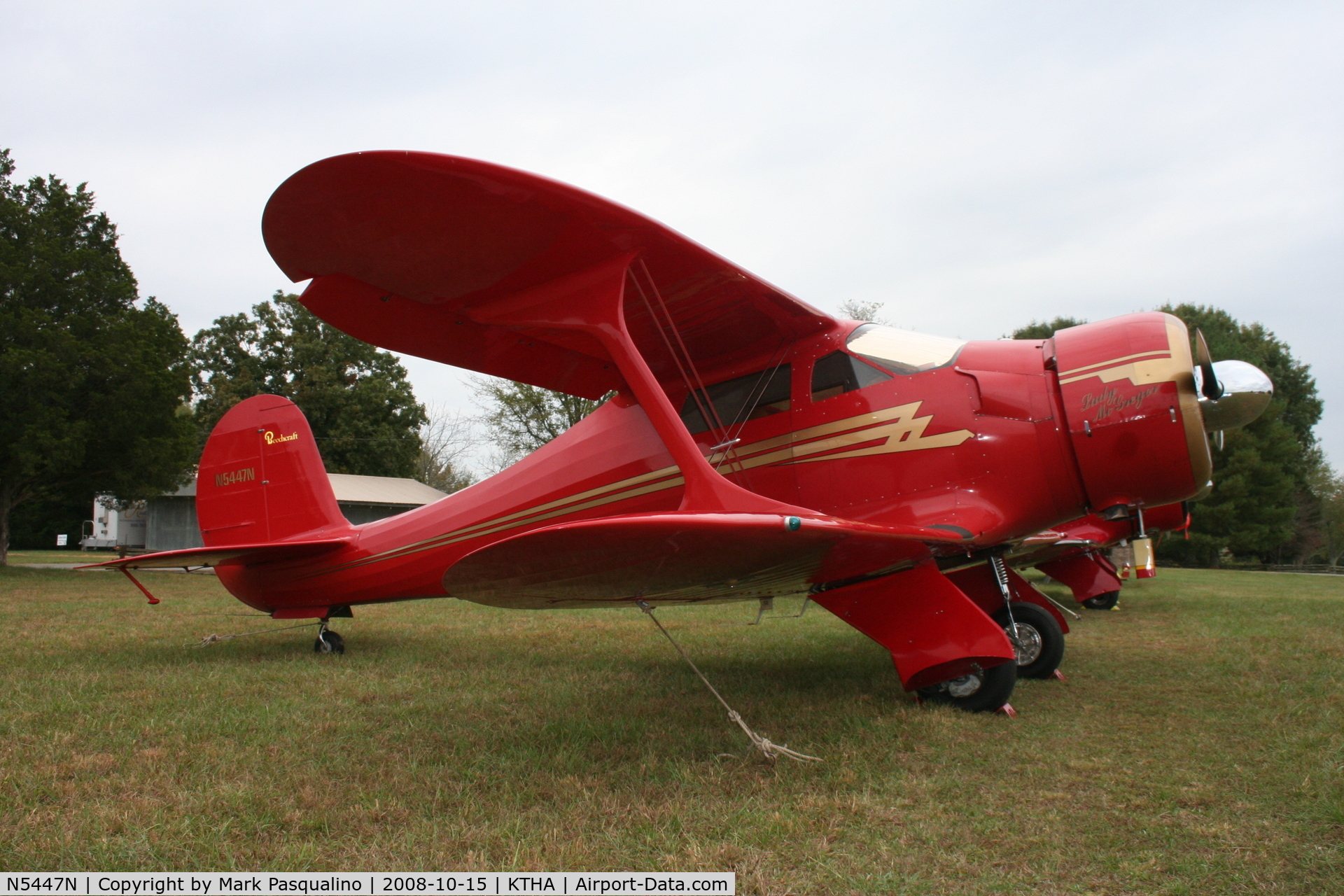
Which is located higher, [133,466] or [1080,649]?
[133,466]

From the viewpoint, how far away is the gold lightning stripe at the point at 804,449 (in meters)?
4.48

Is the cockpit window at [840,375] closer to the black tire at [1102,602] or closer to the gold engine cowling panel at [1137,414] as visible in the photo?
the gold engine cowling panel at [1137,414]

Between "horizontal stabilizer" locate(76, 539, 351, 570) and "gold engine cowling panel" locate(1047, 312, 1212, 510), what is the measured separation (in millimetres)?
5934

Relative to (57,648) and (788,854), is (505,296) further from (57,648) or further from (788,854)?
(57,648)

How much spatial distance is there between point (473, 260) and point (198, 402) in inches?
1670

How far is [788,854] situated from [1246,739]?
9.49ft

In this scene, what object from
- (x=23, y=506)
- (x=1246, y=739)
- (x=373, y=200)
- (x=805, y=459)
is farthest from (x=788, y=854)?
(x=23, y=506)

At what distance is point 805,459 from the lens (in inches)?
186

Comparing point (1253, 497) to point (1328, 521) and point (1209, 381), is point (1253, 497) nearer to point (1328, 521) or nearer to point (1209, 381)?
point (1328, 521)

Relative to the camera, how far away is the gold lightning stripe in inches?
176

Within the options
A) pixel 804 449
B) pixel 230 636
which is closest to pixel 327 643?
pixel 230 636

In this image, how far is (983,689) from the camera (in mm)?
4566

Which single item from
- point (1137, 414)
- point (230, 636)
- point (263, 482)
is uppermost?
point (1137, 414)

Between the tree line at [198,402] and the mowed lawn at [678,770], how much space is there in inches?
136
